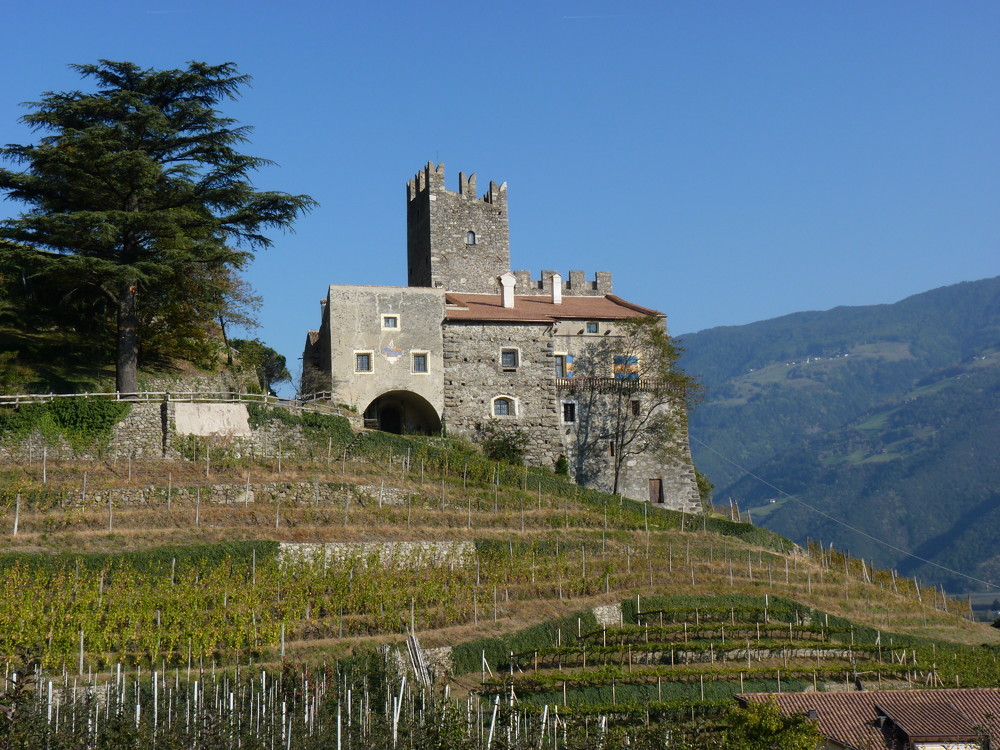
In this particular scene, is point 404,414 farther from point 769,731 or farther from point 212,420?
point 769,731

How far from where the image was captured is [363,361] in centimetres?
4581

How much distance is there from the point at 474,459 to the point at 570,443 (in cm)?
576

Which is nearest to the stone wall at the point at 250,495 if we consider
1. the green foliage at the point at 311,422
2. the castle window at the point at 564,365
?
the green foliage at the point at 311,422

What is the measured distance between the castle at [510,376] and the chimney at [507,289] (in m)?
0.05

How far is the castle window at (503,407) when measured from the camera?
4688 cm

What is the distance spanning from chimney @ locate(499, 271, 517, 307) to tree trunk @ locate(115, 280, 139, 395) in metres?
16.4

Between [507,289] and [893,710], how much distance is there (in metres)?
25.8

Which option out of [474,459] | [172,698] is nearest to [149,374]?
[474,459]

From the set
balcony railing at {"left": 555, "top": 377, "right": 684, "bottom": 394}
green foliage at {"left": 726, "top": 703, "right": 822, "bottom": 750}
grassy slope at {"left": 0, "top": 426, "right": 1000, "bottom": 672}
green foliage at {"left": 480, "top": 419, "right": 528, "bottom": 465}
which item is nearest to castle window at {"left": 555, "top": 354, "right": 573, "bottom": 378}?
balcony railing at {"left": 555, "top": 377, "right": 684, "bottom": 394}

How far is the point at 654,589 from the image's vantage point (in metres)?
36.5

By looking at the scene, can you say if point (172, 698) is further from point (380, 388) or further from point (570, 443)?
point (570, 443)

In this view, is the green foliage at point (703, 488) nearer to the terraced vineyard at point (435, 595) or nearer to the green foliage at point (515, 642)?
the terraced vineyard at point (435, 595)

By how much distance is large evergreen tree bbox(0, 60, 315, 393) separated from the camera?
121ft

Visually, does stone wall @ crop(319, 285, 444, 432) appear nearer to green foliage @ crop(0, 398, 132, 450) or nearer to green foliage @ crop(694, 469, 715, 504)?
green foliage @ crop(0, 398, 132, 450)
